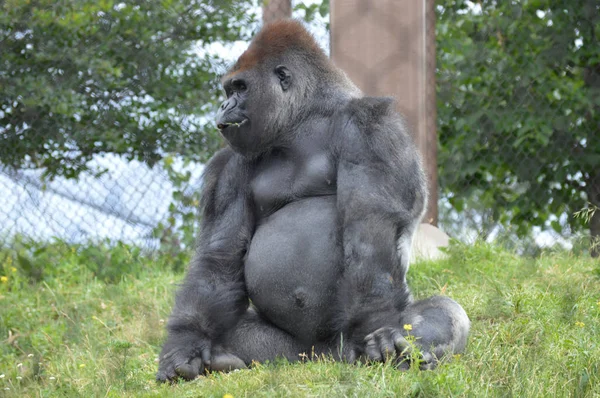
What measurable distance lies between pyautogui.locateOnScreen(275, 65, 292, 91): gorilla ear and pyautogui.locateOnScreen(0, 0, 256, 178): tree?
325 cm

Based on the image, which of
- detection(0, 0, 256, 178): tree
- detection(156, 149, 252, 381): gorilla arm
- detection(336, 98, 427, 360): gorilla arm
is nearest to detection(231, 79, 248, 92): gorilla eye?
detection(156, 149, 252, 381): gorilla arm

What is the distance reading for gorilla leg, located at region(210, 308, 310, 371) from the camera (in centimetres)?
387

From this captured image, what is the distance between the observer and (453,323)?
11.6 feet

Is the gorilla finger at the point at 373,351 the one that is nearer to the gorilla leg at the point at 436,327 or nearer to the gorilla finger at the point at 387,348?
the gorilla finger at the point at 387,348

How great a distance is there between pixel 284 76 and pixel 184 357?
1.29 meters

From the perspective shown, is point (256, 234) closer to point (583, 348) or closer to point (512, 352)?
point (512, 352)

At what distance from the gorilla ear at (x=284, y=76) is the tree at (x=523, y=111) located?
3478 mm

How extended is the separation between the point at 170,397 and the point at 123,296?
102 inches

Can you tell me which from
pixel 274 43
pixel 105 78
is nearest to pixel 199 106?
pixel 105 78

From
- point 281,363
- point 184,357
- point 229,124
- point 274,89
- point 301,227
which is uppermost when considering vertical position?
point 274,89

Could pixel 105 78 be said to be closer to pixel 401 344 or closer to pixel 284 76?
pixel 284 76

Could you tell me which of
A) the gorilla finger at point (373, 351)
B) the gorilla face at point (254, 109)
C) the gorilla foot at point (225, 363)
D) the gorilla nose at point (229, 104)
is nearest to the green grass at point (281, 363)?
the gorilla finger at point (373, 351)

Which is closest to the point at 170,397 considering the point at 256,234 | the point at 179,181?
the point at 256,234

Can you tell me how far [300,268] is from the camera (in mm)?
3787
